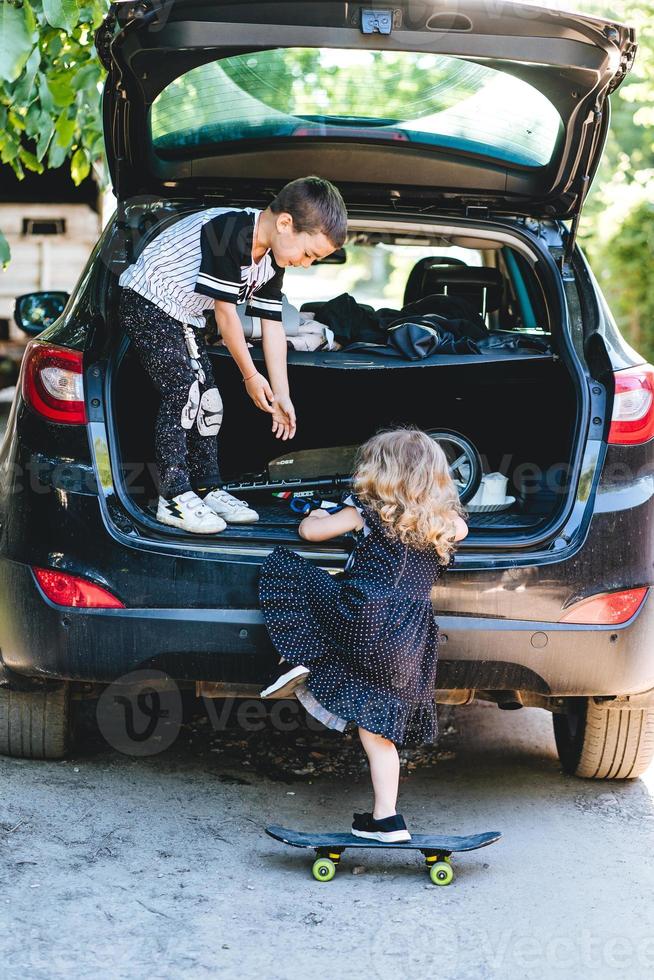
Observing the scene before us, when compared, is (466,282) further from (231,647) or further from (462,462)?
(231,647)

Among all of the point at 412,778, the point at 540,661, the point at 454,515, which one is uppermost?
the point at 454,515

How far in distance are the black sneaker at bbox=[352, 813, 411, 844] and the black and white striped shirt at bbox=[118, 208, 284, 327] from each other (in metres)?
1.45

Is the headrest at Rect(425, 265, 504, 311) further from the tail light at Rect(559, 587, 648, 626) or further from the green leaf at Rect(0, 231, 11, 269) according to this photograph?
the tail light at Rect(559, 587, 648, 626)

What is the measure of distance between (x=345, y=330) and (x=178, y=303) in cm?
80

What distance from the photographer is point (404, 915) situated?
269 centimetres

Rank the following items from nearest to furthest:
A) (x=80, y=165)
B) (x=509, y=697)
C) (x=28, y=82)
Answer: (x=509, y=697), (x=28, y=82), (x=80, y=165)

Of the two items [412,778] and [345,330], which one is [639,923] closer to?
[412,778]

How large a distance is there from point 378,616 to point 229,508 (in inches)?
24.0

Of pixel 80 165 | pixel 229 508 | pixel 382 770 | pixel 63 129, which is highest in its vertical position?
pixel 63 129

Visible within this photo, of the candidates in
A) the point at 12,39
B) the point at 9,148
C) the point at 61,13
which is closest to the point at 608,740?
the point at 12,39

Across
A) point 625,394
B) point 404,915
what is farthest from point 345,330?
point 404,915

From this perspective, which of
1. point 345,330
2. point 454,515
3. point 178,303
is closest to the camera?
point 454,515

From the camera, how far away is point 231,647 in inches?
116

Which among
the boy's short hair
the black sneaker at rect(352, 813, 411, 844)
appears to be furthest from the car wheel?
the black sneaker at rect(352, 813, 411, 844)
